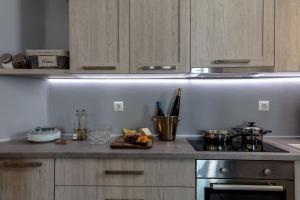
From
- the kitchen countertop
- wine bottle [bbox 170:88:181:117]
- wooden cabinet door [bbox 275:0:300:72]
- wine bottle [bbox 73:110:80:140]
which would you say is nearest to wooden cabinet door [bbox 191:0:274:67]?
wooden cabinet door [bbox 275:0:300:72]

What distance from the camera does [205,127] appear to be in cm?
206

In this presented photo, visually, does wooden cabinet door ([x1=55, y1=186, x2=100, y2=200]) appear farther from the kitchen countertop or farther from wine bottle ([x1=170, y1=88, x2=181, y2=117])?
wine bottle ([x1=170, y1=88, x2=181, y2=117])

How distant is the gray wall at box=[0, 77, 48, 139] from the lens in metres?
1.82

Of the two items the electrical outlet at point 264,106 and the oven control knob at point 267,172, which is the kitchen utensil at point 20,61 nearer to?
the oven control knob at point 267,172

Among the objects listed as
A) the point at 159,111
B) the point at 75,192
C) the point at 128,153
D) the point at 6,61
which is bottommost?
the point at 75,192

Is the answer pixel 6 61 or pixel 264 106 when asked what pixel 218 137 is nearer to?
pixel 264 106

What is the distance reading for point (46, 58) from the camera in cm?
178

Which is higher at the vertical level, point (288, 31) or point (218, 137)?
point (288, 31)

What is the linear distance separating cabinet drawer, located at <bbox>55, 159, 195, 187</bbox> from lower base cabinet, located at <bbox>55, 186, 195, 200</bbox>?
30 millimetres

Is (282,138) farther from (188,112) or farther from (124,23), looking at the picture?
(124,23)

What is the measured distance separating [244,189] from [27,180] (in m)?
1.28

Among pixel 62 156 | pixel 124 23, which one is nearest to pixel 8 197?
pixel 62 156

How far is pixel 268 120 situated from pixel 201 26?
0.97 meters

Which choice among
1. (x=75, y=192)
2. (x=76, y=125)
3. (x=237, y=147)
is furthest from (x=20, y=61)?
(x=237, y=147)
